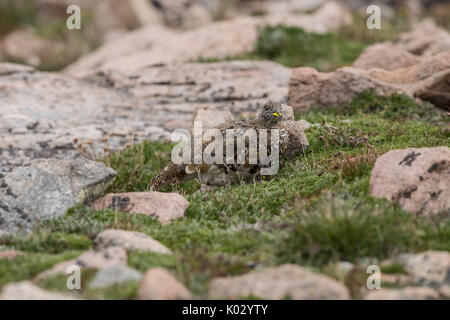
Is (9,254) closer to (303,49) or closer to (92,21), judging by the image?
(303,49)

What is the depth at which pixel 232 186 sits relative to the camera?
30.3ft

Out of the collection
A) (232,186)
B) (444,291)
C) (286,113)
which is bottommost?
(444,291)

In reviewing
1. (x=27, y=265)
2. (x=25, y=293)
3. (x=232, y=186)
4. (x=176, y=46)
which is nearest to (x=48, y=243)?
(x=27, y=265)

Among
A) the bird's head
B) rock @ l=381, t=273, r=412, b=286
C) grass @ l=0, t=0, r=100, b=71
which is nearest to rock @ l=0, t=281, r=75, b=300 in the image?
rock @ l=381, t=273, r=412, b=286

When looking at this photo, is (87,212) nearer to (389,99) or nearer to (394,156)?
(394,156)

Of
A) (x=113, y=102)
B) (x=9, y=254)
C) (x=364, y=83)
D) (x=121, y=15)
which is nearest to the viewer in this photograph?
(x=9, y=254)

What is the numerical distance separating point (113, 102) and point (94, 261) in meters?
8.21

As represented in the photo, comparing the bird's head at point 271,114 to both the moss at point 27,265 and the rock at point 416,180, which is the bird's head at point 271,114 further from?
the moss at point 27,265

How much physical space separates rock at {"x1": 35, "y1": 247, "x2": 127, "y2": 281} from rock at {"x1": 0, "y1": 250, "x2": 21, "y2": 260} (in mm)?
604

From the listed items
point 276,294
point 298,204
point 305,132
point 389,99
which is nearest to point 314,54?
point 389,99

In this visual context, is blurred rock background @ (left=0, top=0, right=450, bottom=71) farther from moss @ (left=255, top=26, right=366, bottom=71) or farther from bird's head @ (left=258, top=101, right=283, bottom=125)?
bird's head @ (left=258, top=101, right=283, bottom=125)

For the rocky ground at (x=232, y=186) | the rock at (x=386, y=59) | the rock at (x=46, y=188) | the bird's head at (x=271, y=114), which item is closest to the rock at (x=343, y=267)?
the rocky ground at (x=232, y=186)

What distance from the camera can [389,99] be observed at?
A: 1247 centimetres

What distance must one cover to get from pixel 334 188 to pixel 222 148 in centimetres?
204
